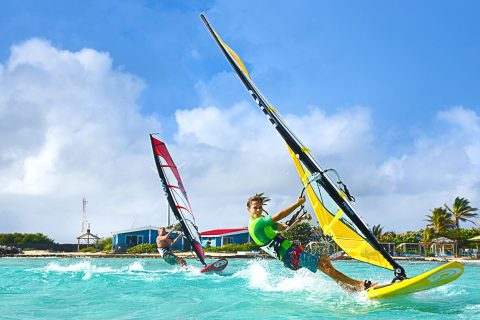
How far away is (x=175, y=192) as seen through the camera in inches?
647

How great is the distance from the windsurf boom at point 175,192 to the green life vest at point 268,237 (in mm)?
8711

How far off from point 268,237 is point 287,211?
771 mm

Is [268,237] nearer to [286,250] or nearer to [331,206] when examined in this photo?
[286,250]

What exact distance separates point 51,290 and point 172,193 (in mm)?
6898

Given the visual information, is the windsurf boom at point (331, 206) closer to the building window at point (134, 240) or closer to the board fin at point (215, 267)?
the board fin at point (215, 267)

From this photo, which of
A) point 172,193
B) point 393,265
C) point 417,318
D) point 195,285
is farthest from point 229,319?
point 172,193

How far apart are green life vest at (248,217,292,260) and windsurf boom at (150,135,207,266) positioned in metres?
8.71

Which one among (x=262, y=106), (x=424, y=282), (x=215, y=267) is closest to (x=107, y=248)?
(x=215, y=267)

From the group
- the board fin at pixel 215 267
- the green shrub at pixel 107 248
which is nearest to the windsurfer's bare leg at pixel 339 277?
the board fin at pixel 215 267

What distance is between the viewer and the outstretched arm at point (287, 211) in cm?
648

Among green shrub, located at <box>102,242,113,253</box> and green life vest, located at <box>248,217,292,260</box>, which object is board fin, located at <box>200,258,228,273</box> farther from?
green shrub, located at <box>102,242,113,253</box>

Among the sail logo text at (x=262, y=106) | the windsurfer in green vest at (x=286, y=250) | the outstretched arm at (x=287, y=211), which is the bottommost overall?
the windsurfer in green vest at (x=286, y=250)

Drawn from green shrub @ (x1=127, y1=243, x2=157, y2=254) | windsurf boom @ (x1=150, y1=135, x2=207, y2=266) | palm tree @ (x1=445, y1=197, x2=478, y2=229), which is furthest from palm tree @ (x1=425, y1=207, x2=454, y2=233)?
windsurf boom @ (x1=150, y1=135, x2=207, y2=266)

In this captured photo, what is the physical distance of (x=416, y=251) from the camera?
45.8 m
